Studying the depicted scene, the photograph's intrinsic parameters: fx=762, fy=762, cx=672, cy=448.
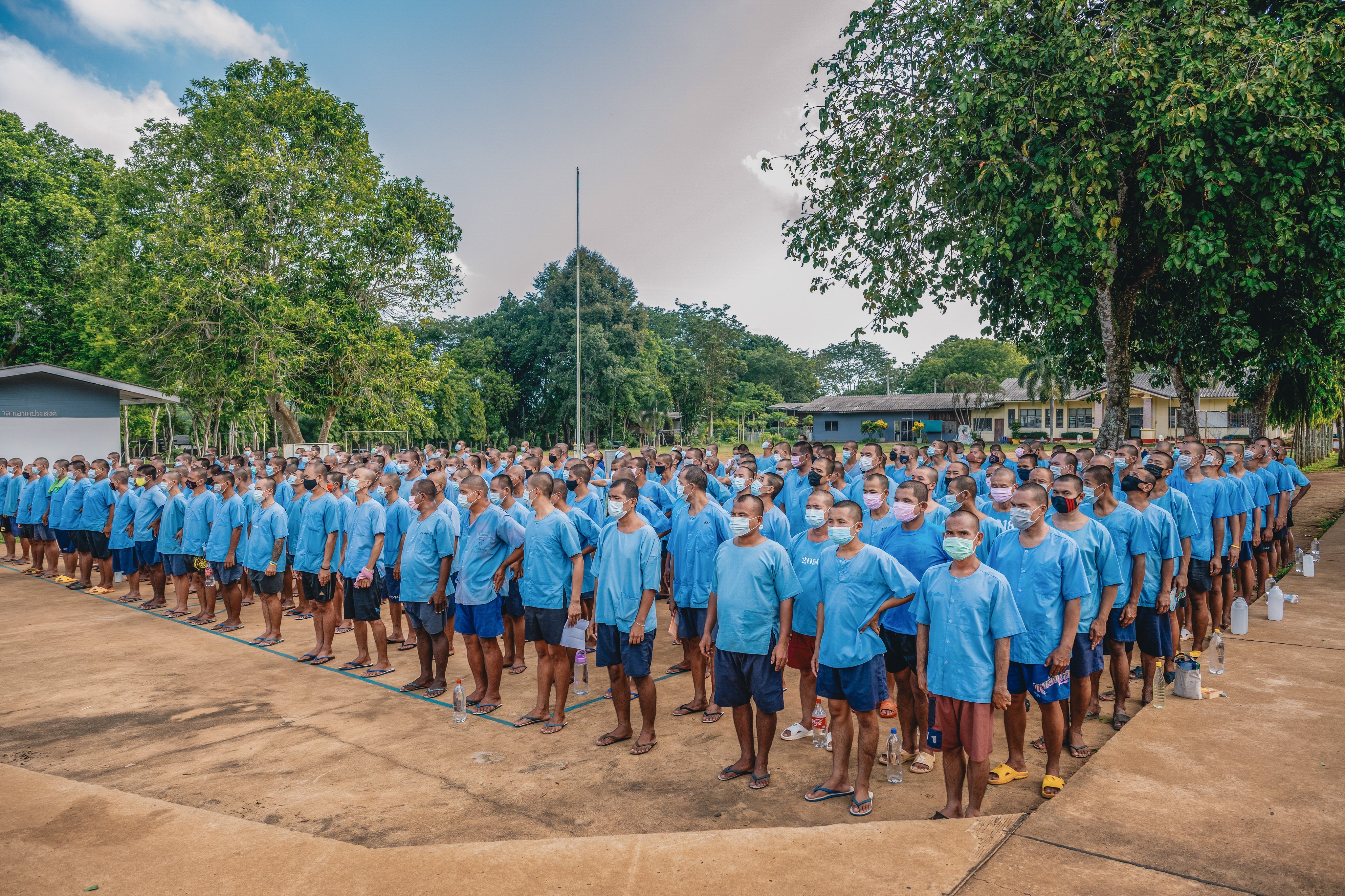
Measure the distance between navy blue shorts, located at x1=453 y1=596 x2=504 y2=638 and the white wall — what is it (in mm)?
16152

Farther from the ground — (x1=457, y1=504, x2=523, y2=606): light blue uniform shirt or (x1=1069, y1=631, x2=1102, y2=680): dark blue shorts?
(x1=457, y1=504, x2=523, y2=606): light blue uniform shirt

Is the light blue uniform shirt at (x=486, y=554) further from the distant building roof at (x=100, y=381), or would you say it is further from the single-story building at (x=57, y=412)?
the distant building roof at (x=100, y=381)

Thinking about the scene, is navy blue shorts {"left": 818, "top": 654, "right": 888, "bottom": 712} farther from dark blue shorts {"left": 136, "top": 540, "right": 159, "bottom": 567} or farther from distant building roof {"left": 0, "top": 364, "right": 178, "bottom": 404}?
distant building roof {"left": 0, "top": 364, "right": 178, "bottom": 404}

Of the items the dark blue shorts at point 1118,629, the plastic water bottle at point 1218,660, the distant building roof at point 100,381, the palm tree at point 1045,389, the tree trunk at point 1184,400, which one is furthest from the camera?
the palm tree at point 1045,389

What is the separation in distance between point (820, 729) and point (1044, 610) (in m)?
1.75

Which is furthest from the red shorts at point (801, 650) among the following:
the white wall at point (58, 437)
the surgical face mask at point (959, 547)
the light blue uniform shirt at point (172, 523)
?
the white wall at point (58, 437)

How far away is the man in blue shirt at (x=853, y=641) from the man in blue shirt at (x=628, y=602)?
51.0 inches

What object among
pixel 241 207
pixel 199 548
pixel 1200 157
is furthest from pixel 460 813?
pixel 241 207

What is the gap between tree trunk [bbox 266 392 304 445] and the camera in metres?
25.2

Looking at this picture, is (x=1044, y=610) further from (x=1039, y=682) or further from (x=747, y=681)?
(x=747, y=681)

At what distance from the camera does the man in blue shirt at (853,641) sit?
434cm

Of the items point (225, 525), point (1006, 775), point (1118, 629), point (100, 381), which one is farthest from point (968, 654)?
point (100, 381)

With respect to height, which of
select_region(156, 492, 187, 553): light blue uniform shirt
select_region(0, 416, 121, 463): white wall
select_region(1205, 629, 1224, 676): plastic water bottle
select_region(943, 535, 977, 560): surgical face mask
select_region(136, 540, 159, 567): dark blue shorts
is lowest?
select_region(1205, 629, 1224, 676): plastic water bottle

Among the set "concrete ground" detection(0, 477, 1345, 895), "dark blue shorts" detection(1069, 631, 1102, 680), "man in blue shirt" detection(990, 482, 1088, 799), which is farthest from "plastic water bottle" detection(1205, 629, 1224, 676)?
"man in blue shirt" detection(990, 482, 1088, 799)
